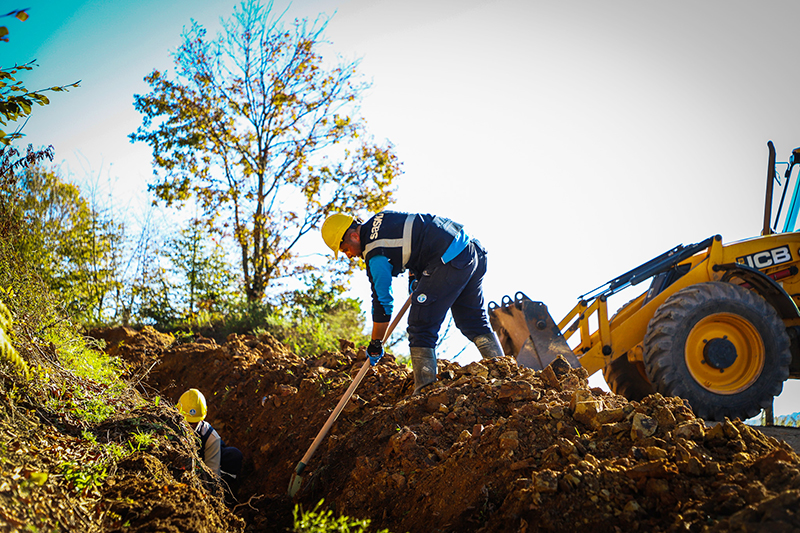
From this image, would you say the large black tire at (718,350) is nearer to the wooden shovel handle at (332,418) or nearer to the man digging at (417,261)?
the man digging at (417,261)

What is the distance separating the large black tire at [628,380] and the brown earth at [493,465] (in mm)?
2037

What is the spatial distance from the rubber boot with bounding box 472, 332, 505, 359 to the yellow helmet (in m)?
2.89

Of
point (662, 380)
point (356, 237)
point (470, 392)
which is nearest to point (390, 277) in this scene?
point (356, 237)

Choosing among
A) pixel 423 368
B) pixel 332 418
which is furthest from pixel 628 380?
pixel 332 418

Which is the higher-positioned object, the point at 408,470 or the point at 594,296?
the point at 594,296

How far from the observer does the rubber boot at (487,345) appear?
598 cm

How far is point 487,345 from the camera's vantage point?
237 inches

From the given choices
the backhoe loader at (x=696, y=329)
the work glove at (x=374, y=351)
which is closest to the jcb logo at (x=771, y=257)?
the backhoe loader at (x=696, y=329)

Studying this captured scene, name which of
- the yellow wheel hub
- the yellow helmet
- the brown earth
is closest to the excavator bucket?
the brown earth

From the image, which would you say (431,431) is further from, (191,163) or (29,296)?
(191,163)

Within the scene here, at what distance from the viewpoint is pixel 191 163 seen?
12703mm

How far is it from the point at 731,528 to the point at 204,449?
4.19 m

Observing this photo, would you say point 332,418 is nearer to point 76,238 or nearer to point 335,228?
point 335,228

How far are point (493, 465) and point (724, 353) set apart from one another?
388cm
